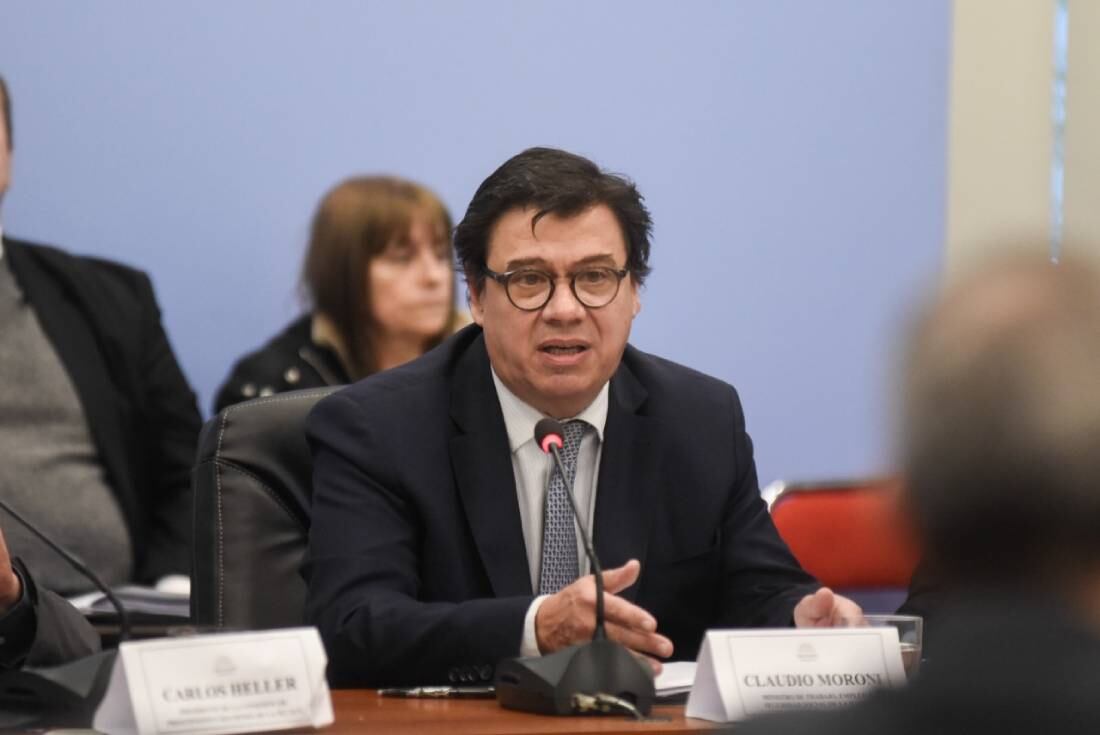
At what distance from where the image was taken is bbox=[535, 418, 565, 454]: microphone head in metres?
2.26

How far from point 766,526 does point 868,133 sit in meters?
2.15

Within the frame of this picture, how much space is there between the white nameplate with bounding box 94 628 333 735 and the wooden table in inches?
2.2

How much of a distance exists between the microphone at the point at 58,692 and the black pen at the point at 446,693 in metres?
0.42

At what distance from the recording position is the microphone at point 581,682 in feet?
6.28

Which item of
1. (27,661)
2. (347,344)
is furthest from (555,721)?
(347,344)

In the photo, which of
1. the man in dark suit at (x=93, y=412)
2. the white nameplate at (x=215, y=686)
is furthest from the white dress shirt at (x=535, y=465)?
the man in dark suit at (x=93, y=412)

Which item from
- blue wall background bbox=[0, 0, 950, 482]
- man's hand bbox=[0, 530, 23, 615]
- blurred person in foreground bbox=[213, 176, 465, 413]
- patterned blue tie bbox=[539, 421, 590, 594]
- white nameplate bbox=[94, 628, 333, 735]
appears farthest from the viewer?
blurred person in foreground bbox=[213, 176, 465, 413]

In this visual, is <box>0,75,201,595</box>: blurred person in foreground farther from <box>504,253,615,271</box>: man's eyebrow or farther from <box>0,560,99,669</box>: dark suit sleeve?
<box>0,560,99,669</box>: dark suit sleeve

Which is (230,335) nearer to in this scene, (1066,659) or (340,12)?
(340,12)

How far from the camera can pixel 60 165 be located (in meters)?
→ 4.05

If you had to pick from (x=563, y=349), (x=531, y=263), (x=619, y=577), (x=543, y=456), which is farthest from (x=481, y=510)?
(x=619, y=577)

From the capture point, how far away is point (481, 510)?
8.62 feet

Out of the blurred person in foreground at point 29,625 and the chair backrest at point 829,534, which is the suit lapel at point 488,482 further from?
the chair backrest at point 829,534

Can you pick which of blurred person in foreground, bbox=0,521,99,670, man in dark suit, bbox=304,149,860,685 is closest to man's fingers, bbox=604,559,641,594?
man in dark suit, bbox=304,149,860,685
